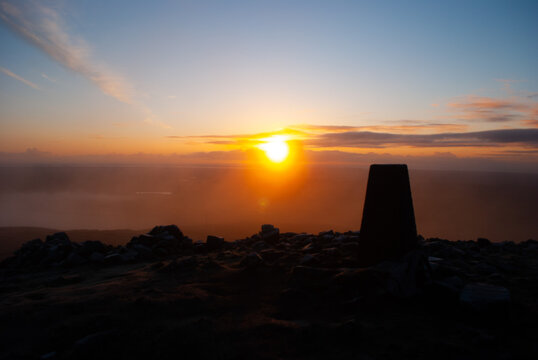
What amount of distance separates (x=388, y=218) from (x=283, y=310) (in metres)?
2.73

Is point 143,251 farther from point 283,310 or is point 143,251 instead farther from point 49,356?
point 283,310

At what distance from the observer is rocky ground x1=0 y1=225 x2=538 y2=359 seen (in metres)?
3.78

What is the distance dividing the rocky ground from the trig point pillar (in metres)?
0.36

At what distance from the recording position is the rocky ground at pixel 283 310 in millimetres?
3781

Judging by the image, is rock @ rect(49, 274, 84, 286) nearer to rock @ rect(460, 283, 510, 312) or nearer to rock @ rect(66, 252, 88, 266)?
rock @ rect(66, 252, 88, 266)

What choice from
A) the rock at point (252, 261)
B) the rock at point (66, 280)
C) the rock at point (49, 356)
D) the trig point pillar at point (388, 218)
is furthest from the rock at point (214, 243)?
the rock at point (49, 356)

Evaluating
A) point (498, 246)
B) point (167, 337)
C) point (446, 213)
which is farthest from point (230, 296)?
point (446, 213)

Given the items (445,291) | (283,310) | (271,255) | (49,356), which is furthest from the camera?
(271,255)

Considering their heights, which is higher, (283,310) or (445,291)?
(445,291)

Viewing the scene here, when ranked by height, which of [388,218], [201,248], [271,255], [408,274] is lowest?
[201,248]

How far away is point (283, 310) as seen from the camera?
4957 mm

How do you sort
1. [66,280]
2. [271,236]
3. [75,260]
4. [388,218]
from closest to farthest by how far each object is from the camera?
[388,218], [66,280], [75,260], [271,236]

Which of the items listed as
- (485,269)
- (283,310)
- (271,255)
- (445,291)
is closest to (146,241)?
(271,255)

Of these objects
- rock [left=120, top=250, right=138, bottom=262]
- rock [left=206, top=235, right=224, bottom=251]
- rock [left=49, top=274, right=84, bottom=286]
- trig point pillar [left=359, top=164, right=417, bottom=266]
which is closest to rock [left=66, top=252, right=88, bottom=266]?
rock [left=120, top=250, right=138, bottom=262]
